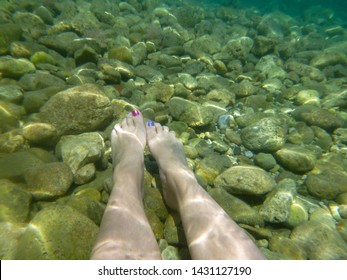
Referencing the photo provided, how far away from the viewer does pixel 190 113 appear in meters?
3.39

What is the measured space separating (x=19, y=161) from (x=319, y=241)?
2.91m

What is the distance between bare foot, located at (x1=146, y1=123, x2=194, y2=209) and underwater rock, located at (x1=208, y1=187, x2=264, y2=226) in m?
0.38

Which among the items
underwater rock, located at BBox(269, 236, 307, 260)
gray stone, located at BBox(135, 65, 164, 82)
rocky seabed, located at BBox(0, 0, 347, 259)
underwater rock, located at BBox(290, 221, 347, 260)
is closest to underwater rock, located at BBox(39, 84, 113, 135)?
rocky seabed, located at BBox(0, 0, 347, 259)

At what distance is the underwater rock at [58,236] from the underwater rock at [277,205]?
1644 mm

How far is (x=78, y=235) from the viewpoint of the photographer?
181cm

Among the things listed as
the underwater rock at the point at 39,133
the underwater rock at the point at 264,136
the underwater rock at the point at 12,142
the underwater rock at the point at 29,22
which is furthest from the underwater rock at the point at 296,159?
the underwater rock at the point at 29,22

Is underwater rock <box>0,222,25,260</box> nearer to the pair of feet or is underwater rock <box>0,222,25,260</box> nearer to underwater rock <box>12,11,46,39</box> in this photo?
the pair of feet

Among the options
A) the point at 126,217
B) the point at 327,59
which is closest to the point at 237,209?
the point at 126,217

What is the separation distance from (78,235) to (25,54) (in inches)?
119

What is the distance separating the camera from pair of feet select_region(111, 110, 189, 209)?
97.7 inches

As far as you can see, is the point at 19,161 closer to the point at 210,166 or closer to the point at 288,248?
the point at 210,166
